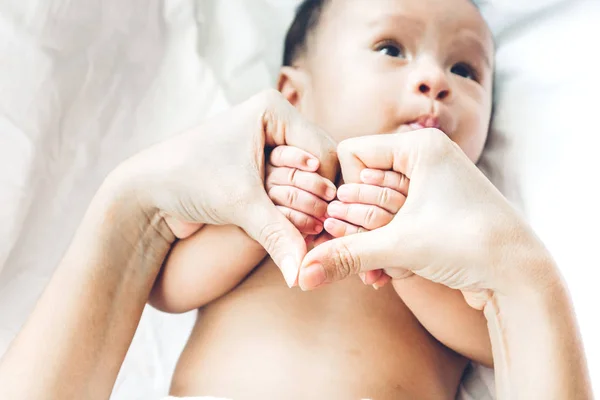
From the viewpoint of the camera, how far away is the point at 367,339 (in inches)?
37.9

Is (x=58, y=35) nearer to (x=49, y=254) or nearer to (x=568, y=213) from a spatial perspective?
(x=49, y=254)

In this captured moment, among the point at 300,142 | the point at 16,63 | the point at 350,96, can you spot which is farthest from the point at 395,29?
the point at 16,63

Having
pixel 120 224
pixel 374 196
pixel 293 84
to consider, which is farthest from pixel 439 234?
pixel 293 84

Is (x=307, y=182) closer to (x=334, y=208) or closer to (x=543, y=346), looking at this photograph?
(x=334, y=208)

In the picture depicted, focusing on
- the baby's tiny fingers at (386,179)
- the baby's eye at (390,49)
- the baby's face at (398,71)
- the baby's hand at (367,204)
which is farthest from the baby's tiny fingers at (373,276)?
the baby's eye at (390,49)

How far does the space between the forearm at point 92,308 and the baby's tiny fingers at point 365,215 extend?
279mm

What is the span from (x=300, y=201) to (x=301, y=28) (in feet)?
1.78

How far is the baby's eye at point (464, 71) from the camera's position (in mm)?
1173

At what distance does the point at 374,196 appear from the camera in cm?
81

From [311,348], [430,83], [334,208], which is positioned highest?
[430,83]

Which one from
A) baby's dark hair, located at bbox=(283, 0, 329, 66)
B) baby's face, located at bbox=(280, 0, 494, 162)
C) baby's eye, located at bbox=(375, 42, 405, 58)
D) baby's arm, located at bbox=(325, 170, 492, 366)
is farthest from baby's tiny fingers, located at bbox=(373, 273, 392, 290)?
baby's dark hair, located at bbox=(283, 0, 329, 66)

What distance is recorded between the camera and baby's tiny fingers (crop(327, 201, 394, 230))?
31.9 inches

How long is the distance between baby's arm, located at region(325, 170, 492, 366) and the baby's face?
0.24m

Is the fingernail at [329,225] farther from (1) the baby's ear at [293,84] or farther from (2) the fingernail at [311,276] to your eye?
(1) the baby's ear at [293,84]
